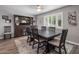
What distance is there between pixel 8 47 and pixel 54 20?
104 cm

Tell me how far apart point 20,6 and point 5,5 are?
262 millimetres

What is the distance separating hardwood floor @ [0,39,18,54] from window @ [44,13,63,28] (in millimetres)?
782

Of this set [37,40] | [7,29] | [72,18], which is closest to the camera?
[72,18]

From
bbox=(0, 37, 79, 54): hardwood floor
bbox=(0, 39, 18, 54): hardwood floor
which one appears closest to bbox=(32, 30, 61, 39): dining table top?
bbox=(0, 37, 79, 54): hardwood floor

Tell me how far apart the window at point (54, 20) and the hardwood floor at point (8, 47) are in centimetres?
78

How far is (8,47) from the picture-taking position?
55.4 inches

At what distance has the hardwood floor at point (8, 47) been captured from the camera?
1343 millimetres

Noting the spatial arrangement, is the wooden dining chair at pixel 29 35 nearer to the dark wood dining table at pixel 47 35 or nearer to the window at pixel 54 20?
the dark wood dining table at pixel 47 35

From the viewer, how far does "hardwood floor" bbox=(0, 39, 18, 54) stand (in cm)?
134

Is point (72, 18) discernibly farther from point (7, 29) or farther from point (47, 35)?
point (7, 29)

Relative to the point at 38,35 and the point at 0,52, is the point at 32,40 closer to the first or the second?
the point at 38,35

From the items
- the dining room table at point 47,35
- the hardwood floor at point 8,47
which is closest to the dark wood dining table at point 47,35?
the dining room table at point 47,35

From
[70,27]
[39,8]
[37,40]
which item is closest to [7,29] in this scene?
[37,40]
